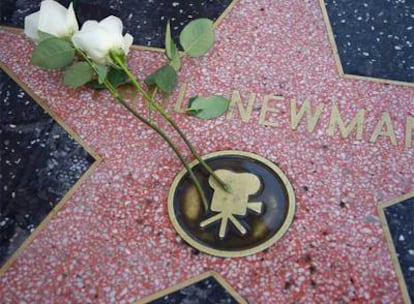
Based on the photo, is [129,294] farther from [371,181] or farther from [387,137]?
[387,137]

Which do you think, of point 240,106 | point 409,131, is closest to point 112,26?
point 240,106

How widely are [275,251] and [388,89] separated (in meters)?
0.50

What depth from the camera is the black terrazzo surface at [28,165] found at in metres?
1.24

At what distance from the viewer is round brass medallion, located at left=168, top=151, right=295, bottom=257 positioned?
1197 millimetres

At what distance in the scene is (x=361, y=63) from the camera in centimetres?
147

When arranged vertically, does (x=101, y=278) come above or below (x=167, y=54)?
below

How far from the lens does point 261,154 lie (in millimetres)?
1316

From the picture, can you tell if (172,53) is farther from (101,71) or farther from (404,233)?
(404,233)

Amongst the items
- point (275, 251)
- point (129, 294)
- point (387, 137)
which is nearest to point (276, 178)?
point (275, 251)

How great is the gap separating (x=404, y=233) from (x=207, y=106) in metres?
0.49

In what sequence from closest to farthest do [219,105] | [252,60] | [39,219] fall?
[39,219] < [219,105] < [252,60]

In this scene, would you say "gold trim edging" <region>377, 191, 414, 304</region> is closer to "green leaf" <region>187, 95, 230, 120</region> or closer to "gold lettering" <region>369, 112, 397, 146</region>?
"gold lettering" <region>369, 112, 397, 146</region>

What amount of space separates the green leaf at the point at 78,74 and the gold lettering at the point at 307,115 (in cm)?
46

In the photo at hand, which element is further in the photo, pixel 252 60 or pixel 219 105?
pixel 252 60
